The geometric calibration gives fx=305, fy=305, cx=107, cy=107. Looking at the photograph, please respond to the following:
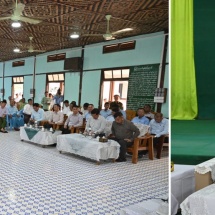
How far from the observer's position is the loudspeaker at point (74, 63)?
1011 centimetres

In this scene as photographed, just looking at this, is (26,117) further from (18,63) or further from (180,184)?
(180,184)

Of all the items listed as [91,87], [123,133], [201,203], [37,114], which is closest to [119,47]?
[91,87]

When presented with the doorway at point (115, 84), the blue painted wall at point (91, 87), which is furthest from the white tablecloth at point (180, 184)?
the blue painted wall at point (91, 87)

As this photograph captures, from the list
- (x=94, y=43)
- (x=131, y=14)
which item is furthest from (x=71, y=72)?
(x=131, y=14)

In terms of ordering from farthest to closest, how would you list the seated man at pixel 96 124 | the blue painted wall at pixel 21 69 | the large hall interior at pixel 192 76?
1. the blue painted wall at pixel 21 69
2. the seated man at pixel 96 124
3. the large hall interior at pixel 192 76

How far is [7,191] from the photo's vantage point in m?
3.39

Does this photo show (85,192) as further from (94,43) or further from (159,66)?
(94,43)

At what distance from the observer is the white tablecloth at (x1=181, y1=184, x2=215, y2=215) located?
2.17m

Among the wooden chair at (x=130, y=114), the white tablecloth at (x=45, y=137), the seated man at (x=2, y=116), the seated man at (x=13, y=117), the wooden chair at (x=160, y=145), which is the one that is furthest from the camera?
the seated man at (x=13, y=117)

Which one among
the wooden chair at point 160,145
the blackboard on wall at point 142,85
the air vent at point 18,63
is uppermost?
the air vent at point 18,63

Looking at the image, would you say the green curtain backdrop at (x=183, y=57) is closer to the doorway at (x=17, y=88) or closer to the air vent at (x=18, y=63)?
the air vent at (x=18, y=63)

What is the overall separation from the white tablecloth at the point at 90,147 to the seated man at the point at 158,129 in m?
1.03

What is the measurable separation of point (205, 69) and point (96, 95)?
4.40 m

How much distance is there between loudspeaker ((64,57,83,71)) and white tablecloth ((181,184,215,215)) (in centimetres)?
822
